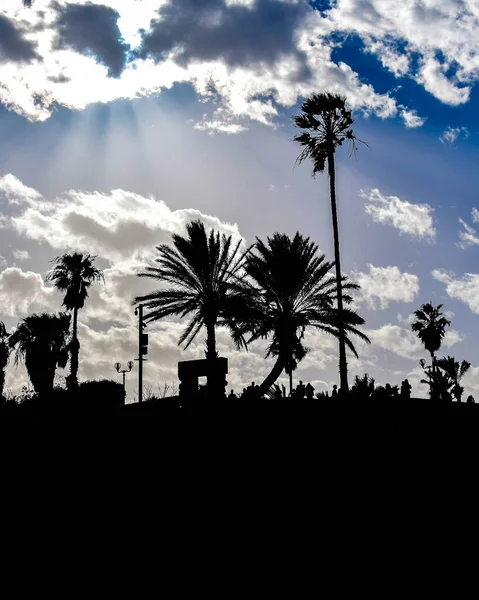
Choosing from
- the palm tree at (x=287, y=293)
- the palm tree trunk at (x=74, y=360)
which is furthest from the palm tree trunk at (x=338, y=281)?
the palm tree trunk at (x=74, y=360)

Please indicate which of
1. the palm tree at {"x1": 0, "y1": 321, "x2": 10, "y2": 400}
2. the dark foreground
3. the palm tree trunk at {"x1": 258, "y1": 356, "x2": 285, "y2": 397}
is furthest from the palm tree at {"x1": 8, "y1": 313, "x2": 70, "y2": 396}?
the dark foreground

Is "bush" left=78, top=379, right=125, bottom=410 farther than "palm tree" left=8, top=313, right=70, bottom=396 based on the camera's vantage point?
No

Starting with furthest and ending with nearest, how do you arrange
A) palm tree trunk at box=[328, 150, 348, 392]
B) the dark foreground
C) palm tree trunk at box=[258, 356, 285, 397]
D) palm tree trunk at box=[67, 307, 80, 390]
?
palm tree trunk at box=[67, 307, 80, 390] → palm tree trunk at box=[258, 356, 285, 397] → palm tree trunk at box=[328, 150, 348, 392] → the dark foreground

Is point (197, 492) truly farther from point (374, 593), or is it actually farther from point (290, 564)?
point (374, 593)

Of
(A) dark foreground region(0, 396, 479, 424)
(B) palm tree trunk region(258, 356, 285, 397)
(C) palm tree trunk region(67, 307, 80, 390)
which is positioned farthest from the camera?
(C) palm tree trunk region(67, 307, 80, 390)

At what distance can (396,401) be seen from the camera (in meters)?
11.7

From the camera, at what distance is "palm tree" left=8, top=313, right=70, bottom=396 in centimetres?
3941

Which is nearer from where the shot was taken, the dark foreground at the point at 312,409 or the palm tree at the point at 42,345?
the dark foreground at the point at 312,409

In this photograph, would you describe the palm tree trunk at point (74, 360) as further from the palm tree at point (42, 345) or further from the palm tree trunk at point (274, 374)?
the palm tree trunk at point (274, 374)

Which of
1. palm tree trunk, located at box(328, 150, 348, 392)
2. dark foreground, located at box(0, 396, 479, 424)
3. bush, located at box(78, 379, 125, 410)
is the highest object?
palm tree trunk, located at box(328, 150, 348, 392)

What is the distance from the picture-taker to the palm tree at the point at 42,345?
3941 cm

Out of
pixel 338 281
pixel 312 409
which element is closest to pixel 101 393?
pixel 338 281

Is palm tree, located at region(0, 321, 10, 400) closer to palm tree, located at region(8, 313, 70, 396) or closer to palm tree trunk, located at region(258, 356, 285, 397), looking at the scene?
palm tree, located at region(8, 313, 70, 396)

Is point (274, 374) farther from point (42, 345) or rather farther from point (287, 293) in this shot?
point (42, 345)
